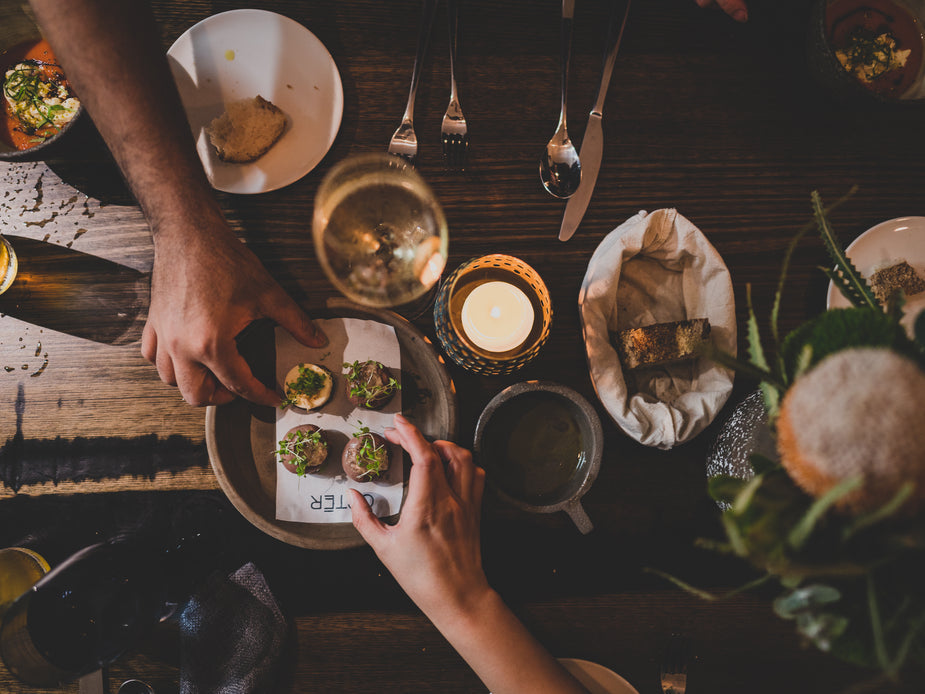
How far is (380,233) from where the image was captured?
39.3 inches

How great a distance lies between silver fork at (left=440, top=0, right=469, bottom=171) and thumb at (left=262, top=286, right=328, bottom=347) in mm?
489

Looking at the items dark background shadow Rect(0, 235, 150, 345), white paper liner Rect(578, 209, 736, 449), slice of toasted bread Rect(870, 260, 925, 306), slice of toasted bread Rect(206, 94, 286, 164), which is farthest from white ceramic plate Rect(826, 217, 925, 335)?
dark background shadow Rect(0, 235, 150, 345)

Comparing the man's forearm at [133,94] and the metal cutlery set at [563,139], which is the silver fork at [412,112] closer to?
the metal cutlery set at [563,139]

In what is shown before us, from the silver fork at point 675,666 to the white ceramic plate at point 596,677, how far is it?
3.8 inches

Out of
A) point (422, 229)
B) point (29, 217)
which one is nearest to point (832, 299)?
point (422, 229)

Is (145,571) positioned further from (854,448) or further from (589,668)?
(854,448)

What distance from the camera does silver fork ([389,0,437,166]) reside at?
43.7 inches

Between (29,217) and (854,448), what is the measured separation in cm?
162

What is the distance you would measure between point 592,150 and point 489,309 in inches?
18.6

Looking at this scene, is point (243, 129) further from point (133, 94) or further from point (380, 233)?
point (380, 233)

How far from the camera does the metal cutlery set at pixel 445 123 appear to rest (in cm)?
111

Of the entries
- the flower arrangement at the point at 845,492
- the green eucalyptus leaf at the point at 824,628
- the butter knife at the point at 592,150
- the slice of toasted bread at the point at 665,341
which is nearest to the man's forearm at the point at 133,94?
the butter knife at the point at 592,150

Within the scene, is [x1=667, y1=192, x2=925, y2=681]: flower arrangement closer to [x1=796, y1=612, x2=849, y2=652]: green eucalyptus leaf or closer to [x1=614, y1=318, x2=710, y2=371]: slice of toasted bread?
[x1=796, y1=612, x2=849, y2=652]: green eucalyptus leaf

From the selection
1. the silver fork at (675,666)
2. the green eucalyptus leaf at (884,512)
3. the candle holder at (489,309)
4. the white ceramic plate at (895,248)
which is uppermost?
the white ceramic plate at (895,248)
